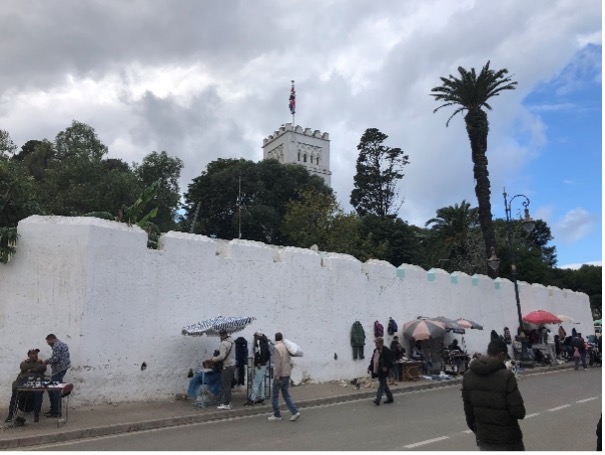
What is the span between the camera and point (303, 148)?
8756 cm

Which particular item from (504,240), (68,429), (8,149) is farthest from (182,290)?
(504,240)

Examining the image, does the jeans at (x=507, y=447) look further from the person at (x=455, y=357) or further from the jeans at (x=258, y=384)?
the person at (x=455, y=357)

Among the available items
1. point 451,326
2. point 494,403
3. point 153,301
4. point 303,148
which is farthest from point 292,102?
point 494,403

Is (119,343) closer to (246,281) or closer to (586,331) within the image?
(246,281)

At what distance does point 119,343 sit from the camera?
12.4 metres

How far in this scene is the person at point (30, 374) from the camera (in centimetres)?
996

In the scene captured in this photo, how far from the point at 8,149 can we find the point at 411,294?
28991 millimetres

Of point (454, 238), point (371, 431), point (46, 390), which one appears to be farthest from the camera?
point (454, 238)

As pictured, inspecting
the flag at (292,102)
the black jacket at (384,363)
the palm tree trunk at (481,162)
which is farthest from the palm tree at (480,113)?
the flag at (292,102)

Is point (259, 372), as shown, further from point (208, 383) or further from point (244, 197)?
point (244, 197)

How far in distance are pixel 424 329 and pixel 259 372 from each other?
8.05 metres

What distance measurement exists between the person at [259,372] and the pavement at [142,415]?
0.25m

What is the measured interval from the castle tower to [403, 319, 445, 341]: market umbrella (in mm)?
65311

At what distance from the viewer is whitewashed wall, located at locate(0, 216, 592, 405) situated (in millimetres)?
11719
